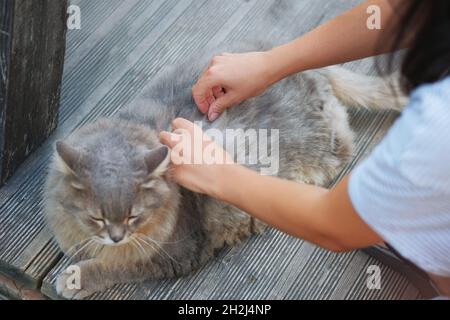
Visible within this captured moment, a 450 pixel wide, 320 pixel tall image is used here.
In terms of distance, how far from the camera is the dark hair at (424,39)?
0.95 m

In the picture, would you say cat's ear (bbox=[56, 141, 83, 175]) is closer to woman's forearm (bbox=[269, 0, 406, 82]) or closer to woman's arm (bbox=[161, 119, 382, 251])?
woman's arm (bbox=[161, 119, 382, 251])

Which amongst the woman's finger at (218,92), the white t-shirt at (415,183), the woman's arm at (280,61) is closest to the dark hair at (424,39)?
the white t-shirt at (415,183)

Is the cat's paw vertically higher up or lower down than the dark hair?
lower down

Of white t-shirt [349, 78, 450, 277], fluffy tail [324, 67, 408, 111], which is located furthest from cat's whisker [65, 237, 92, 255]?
fluffy tail [324, 67, 408, 111]

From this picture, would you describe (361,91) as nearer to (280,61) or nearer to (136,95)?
(280,61)

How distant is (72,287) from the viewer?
1.84 meters

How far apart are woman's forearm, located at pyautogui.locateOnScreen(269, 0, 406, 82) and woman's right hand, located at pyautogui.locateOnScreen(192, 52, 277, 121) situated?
3cm

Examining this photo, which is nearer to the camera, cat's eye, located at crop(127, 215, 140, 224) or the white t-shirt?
the white t-shirt

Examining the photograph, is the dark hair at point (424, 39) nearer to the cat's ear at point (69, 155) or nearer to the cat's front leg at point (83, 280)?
the cat's ear at point (69, 155)

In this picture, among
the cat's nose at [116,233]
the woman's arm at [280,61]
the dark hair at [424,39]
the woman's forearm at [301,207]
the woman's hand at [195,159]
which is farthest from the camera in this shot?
the woman's arm at [280,61]

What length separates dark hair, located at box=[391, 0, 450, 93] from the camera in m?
0.95
